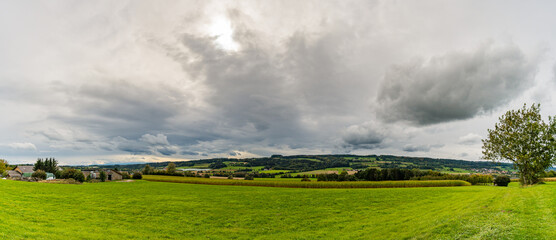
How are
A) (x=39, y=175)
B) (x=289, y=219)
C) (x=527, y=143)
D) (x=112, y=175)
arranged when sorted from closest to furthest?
(x=289, y=219) → (x=527, y=143) → (x=39, y=175) → (x=112, y=175)

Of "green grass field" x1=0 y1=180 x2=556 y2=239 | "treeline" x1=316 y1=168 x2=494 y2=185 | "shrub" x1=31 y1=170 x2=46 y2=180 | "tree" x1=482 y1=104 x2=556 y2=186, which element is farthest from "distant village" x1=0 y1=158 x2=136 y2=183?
"tree" x1=482 y1=104 x2=556 y2=186

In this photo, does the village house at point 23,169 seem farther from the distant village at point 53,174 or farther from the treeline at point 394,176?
the treeline at point 394,176

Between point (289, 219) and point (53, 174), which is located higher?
point (289, 219)

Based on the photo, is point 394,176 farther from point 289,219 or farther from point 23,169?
point 23,169

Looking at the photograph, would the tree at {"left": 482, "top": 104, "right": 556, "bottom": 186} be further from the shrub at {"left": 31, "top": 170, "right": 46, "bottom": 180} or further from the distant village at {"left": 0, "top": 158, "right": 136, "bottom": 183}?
the shrub at {"left": 31, "top": 170, "right": 46, "bottom": 180}

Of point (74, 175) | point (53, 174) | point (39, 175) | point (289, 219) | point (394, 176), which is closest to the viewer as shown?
point (289, 219)

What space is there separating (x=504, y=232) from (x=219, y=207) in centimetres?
3733

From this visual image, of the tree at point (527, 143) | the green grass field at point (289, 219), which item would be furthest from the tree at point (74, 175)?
the tree at point (527, 143)

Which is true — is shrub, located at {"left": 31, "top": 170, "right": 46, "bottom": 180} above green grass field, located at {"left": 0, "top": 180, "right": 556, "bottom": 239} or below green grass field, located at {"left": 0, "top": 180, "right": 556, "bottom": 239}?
below

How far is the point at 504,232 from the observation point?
1400cm

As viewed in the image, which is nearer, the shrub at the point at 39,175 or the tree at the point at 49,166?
the shrub at the point at 39,175

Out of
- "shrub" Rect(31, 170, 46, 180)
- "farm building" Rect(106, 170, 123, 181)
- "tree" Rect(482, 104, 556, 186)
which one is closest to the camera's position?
"tree" Rect(482, 104, 556, 186)

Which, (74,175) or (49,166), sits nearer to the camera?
(74,175)

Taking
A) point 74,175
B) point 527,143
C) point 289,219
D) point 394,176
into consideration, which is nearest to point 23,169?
point 74,175
